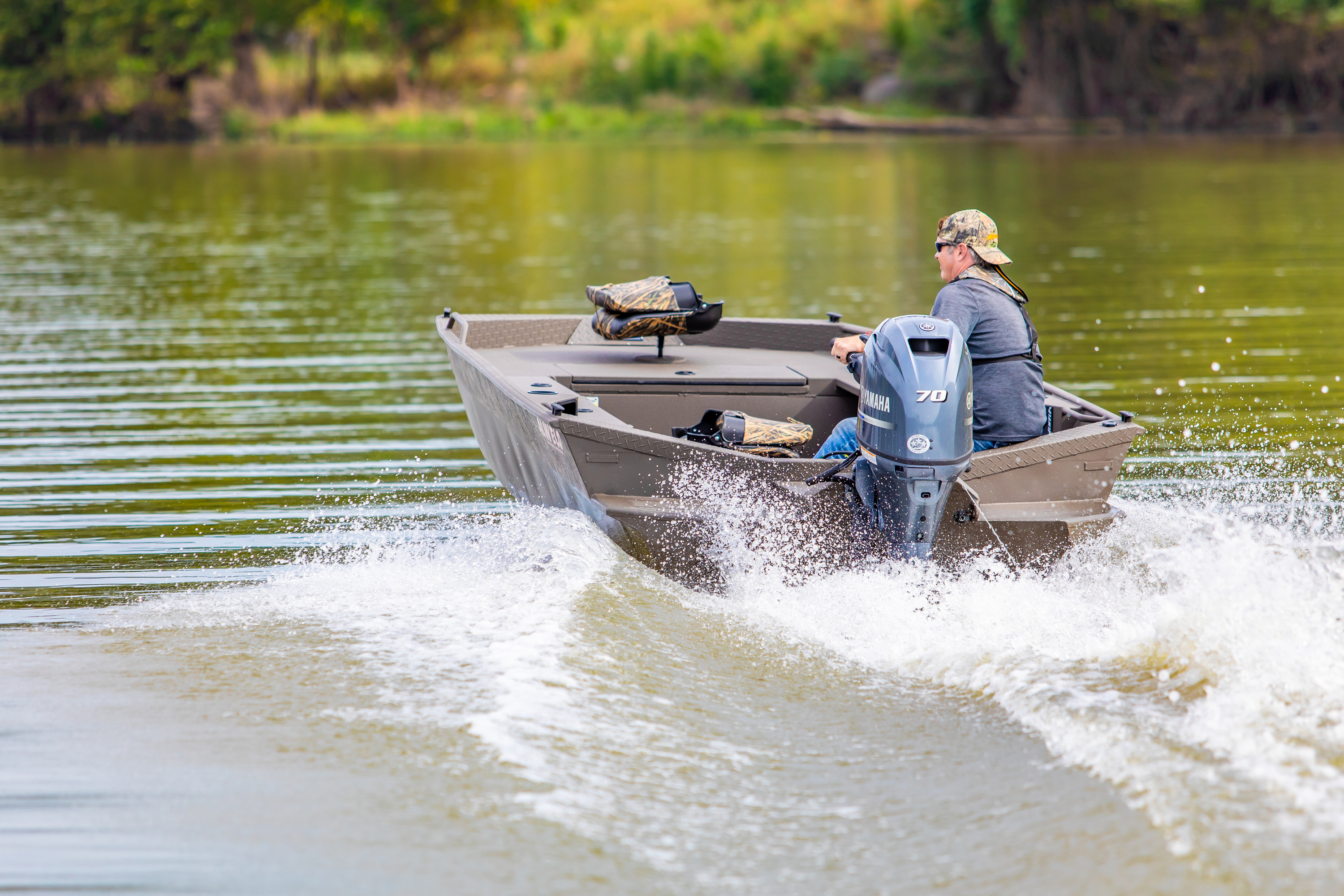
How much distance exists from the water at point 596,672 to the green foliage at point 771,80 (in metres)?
45.0

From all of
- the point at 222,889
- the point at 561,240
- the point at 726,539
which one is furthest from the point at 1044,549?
the point at 561,240

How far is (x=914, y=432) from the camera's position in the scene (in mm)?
4477

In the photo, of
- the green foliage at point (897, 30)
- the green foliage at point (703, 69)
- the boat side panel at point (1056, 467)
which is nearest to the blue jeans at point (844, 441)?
the boat side panel at point (1056, 467)

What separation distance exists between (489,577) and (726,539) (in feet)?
2.97

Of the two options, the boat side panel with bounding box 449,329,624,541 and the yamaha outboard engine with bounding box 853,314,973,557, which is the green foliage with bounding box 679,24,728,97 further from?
the yamaha outboard engine with bounding box 853,314,973,557

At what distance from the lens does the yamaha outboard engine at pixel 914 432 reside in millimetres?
4488

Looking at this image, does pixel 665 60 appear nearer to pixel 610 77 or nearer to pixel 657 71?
pixel 657 71

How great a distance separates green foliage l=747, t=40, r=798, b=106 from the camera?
5341 cm

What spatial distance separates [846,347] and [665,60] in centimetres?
5155

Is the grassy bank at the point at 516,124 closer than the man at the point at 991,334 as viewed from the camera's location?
No

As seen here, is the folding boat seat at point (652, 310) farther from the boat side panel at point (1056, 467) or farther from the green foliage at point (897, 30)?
the green foliage at point (897, 30)

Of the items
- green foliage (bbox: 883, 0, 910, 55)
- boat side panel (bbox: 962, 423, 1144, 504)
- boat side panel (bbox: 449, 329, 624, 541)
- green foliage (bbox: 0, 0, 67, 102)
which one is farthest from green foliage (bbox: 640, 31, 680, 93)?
boat side panel (bbox: 962, 423, 1144, 504)

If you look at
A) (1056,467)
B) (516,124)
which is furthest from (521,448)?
(516,124)

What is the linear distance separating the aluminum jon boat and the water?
0.15 m
